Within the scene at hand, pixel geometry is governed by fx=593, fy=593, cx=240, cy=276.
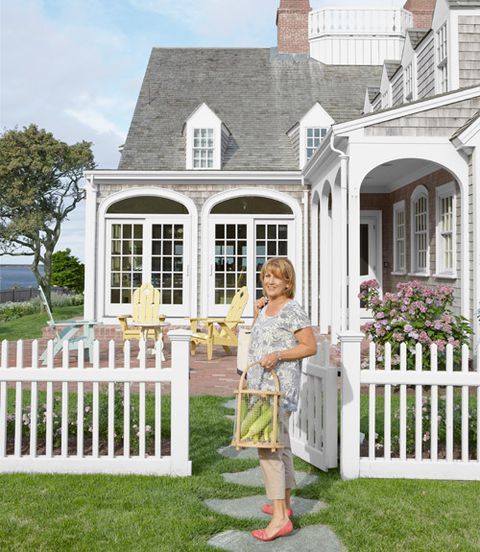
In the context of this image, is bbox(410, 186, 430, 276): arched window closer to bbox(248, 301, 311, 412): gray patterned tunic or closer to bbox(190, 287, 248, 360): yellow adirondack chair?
bbox(190, 287, 248, 360): yellow adirondack chair

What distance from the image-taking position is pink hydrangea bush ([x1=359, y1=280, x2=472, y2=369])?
22.6 ft

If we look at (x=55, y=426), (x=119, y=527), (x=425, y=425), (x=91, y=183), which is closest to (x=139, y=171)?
(x=91, y=183)

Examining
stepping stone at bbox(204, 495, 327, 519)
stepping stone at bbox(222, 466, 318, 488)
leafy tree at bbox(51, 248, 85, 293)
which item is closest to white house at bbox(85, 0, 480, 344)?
stepping stone at bbox(222, 466, 318, 488)

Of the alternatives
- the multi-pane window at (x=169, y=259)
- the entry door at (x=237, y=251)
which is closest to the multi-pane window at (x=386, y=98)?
the entry door at (x=237, y=251)

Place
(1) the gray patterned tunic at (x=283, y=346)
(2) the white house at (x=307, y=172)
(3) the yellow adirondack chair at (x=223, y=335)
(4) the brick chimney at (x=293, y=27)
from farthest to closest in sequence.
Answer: (4) the brick chimney at (x=293, y=27)
(3) the yellow adirondack chair at (x=223, y=335)
(2) the white house at (x=307, y=172)
(1) the gray patterned tunic at (x=283, y=346)

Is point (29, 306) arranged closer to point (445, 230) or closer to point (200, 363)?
point (200, 363)

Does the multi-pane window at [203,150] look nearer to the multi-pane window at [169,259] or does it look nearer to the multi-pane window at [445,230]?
the multi-pane window at [169,259]

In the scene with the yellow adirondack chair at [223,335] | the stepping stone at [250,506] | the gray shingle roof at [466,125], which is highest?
the gray shingle roof at [466,125]

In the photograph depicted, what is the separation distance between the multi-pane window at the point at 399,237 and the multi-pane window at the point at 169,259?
15.2 ft

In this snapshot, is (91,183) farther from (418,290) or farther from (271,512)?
(271,512)

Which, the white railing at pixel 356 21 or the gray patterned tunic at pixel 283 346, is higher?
the white railing at pixel 356 21

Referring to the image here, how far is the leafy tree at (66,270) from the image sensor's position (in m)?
26.0

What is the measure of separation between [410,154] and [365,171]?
676 millimetres

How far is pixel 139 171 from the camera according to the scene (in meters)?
12.6
